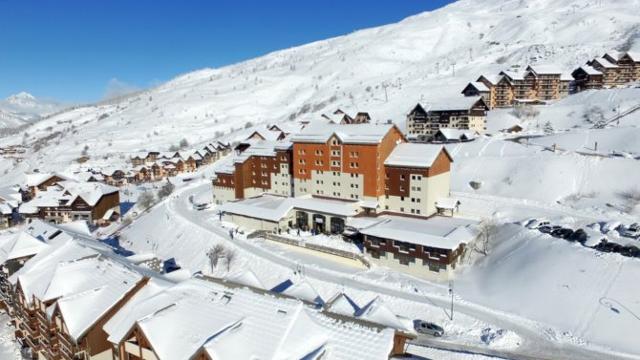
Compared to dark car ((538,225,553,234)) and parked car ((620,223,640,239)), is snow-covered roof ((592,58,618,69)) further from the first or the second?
dark car ((538,225,553,234))

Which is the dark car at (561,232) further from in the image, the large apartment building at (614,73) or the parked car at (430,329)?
the large apartment building at (614,73)

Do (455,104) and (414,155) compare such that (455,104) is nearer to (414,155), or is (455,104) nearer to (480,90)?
(480,90)

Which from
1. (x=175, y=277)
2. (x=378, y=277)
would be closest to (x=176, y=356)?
(x=175, y=277)

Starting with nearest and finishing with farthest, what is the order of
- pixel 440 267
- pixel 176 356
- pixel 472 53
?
pixel 176 356 → pixel 440 267 → pixel 472 53

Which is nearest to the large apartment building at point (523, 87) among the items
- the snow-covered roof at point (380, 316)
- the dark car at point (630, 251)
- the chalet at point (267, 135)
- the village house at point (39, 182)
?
the chalet at point (267, 135)

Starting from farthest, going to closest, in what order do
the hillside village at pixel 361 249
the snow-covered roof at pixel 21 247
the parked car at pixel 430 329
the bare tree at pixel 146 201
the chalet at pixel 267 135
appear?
the chalet at pixel 267 135 < the bare tree at pixel 146 201 < the snow-covered roof at pixel 21 247 < the parked car at pixel 430 329 < the hillside village at pixel 361 249

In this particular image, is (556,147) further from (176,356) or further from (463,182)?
(176,356)

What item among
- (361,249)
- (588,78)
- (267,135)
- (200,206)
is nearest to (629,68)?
(588,78)
